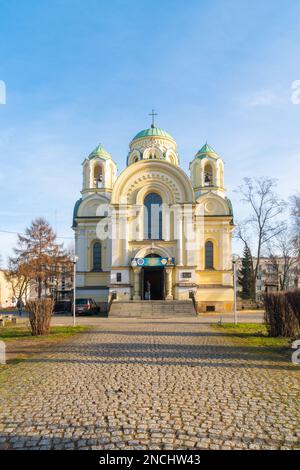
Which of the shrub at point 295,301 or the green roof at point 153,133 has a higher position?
the green roof at point 153,133

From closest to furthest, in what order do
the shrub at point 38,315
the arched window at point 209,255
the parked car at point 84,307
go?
the shrub at point 38,315 → the parked car at point 84,307 → the arched window at point 209,255

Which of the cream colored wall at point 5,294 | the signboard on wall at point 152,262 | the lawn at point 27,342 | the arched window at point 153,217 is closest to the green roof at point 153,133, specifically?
the arched window at point 153,217

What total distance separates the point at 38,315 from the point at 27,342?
6.54 ft

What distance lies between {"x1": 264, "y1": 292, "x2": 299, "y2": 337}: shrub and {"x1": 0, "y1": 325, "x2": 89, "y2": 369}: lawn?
7524 mm

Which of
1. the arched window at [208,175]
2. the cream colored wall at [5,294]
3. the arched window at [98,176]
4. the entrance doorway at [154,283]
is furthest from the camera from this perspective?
the cream colored wall at [5,294]

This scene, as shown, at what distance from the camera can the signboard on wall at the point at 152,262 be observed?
31.9 m

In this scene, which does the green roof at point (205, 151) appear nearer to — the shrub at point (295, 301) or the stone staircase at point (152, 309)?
the stone staircase at point (152, 309)

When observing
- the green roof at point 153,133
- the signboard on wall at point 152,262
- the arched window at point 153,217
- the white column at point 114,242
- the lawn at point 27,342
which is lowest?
the lawn at point 27,342

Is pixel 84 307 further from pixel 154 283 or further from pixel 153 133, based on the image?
pixel 153 133

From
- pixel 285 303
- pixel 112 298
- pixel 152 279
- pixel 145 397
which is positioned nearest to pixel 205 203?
pixel 152 279

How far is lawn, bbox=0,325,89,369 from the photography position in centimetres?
1103

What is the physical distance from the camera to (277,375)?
27.8 ft
